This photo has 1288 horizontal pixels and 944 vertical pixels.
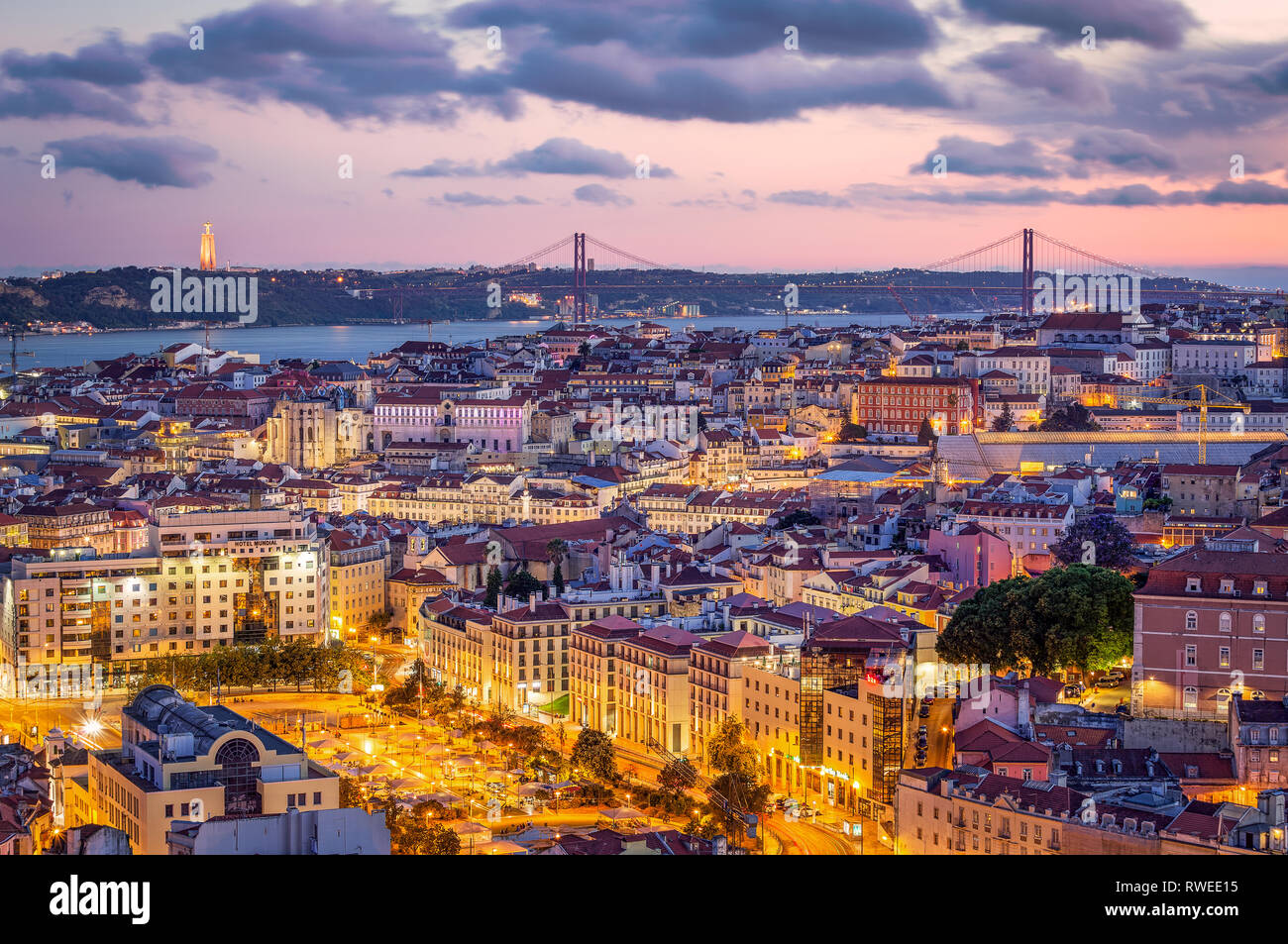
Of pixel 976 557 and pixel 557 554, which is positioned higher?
pixel 976 557

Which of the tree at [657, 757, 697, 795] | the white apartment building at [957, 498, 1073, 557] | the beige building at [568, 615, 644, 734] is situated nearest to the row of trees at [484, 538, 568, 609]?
the beige building at [568, 615, 644, 734]

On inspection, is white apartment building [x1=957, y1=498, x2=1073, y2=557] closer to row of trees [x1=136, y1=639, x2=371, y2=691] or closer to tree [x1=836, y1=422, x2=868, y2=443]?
row of trees [x1=136, y1=639, x2=371, y2=691]

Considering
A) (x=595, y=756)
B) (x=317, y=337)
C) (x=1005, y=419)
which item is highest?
(x=317, y=337)

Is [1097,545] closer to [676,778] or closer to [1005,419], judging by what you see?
[676,778]

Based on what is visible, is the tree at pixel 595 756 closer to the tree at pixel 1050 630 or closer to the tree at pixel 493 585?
the tree at pixel 1050 630

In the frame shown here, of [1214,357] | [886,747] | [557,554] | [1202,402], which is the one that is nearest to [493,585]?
[557,554]

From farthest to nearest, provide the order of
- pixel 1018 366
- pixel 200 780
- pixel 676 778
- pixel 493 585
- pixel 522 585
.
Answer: pixel 1018 366
pixel 493 585
pixel 522 585
pixel 676 778
pixel 200 780
